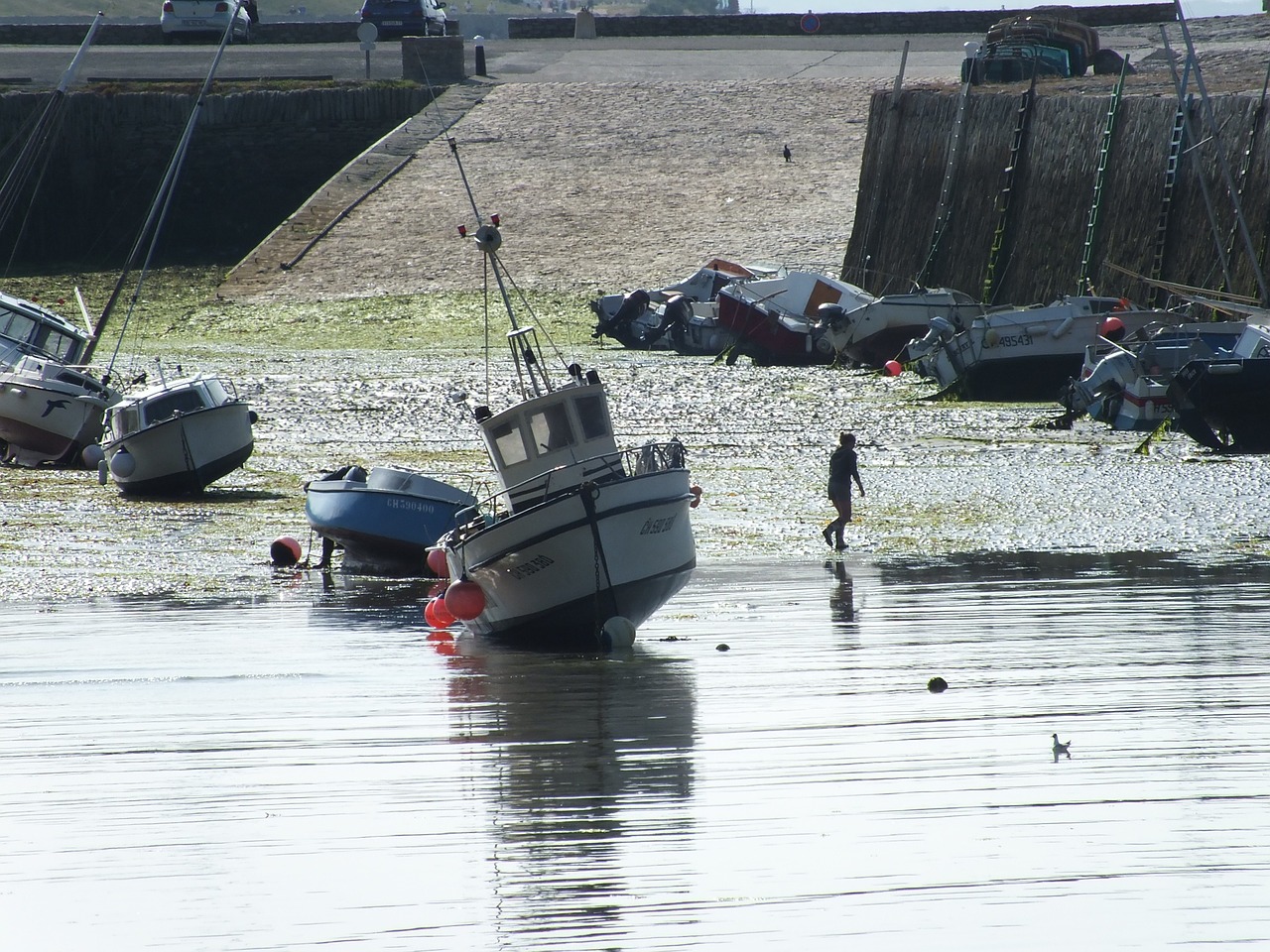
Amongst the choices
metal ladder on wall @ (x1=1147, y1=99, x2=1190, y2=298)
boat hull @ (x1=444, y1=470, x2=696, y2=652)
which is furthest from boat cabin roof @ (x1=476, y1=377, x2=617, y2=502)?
metal ladder on wall @ (x1=1147, y1=99, x2=1190, y2=298)

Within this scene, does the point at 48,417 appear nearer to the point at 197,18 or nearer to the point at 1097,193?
the point at 1097,193

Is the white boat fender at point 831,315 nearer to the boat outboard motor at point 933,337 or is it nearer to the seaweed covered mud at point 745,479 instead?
the seaweed covered mud at point 745,479

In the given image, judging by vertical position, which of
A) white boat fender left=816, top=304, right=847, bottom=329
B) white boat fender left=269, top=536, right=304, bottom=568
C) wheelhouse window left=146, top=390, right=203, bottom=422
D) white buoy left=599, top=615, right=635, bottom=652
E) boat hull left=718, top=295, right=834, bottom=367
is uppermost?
white buoy left=599, top=615, right=635, bottom=652

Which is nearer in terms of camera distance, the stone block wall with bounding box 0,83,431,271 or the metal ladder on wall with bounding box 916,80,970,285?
the metal ladder on wall with bounding box 916,80,970,285

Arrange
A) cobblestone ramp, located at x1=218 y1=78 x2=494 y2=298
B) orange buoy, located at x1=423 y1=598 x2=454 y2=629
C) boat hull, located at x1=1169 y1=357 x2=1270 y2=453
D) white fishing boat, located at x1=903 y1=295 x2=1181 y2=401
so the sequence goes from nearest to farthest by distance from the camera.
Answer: orange buoy, located at x1=423 y1=598 x2=454 y2=629
boat hull, located at x1=1169 y1=357 x2=1270 y2=453
white fishing boat, located at x1=903 y1=295 x2=1181 y2=401
cobblestone ramp, located at x1=218 y1=78 x2=494 y2=298

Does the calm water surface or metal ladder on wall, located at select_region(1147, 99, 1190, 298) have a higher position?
metal ladder on wall, located at select_region(1147, 99, 1190, 298)

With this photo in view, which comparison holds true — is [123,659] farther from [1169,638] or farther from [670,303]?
[670,303]

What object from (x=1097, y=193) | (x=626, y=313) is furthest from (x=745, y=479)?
(x=626, y=313)

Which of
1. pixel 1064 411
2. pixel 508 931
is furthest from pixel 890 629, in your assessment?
pixel 1064 411

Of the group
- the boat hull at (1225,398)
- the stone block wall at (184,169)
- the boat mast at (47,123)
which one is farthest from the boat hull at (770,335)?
the stone block wall at (184,169)

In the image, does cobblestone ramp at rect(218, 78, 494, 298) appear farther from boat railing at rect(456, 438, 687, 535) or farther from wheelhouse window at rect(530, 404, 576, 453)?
boat railing at rect(456, 438, 687, 535)

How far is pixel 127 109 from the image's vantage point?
2095 inches

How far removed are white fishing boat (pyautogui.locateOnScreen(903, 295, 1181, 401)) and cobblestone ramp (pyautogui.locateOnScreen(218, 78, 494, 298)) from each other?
19.0m

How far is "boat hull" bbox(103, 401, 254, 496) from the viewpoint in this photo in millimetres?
23875
